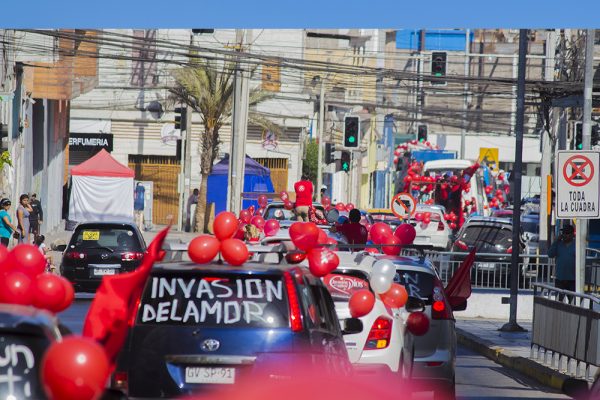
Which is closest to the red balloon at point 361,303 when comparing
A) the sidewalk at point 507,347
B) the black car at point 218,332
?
the black car at point 218,332

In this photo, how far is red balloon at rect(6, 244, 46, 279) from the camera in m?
8.78

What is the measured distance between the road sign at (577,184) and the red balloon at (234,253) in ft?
27.8

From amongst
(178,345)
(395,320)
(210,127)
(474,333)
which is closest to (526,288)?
(474,333)

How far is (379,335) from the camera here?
468 inches

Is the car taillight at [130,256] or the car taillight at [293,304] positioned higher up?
the car taillight at [293,304]

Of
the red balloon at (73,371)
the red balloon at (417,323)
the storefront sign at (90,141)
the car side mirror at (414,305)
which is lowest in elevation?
the red balloon at (417,323)

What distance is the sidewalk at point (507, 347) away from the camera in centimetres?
1691

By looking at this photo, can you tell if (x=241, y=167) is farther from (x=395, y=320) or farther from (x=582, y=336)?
(x=395, y=320)

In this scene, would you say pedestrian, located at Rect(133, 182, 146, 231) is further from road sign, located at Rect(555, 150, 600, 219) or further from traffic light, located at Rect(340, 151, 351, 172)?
road sign, located at Rect(555, 150, 600, 219)

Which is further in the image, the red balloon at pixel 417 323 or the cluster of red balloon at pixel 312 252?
the red balloon at pixel 417 323

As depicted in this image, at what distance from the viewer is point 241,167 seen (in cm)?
4038

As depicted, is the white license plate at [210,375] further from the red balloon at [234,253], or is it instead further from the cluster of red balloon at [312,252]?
the cluster of red balloon at [312,252]

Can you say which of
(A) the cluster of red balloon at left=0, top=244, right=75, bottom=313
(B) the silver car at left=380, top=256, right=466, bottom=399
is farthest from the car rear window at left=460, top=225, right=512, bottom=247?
(A) the cluster of red balloon at left=0, top=244, right=75, bottom=313

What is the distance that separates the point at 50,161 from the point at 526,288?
87.4 feet
